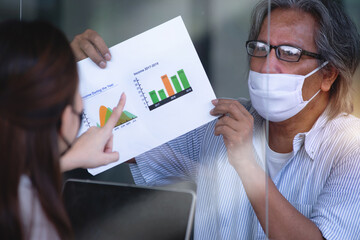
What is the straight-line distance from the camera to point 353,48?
1.72 metres

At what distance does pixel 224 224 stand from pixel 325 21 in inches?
27.0

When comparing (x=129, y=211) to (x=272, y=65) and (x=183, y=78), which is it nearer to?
(x=183, y=78)

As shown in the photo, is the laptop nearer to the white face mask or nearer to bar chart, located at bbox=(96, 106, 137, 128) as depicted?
bar chart, located at bbox=(96, 106, 137, 128)

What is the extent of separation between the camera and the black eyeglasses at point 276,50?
1.49 metres

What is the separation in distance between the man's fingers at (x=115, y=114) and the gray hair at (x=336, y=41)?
56 centimetres

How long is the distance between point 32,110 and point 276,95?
76 cm

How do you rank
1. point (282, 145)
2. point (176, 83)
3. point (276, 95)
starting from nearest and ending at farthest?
point (176, 83) < point (276, 95) < point (282, 145)

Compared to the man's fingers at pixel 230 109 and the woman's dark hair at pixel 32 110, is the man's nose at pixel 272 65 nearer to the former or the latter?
the man's fingers at pixel 230 109

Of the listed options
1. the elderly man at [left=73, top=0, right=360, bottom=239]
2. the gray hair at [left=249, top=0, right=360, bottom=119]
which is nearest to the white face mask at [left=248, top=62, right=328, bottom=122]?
the elderly man at [left=73, top=0, right=360, bottom=239]

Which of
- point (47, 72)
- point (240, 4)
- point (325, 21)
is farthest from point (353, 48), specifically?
point (47, 72)

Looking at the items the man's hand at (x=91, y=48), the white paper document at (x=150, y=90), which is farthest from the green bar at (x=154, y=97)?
the man's hand at (x=91, y=48)

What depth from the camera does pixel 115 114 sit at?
1.27m

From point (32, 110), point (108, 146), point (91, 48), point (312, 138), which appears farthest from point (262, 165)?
point (32, 110)

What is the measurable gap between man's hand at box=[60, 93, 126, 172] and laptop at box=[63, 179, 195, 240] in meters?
0.19
